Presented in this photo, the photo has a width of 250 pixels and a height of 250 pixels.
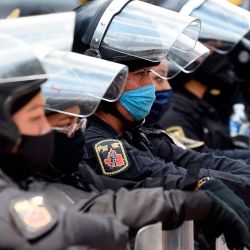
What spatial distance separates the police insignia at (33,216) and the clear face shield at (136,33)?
1339mm

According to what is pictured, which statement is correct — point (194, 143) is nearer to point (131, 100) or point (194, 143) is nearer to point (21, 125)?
point (131, 100)

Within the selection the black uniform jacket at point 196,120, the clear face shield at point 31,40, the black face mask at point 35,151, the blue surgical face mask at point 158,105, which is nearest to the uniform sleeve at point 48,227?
the black face mask at point 35,151

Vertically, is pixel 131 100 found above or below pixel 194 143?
above

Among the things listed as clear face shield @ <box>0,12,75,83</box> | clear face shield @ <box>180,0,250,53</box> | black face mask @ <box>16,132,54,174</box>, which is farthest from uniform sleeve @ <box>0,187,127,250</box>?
clear face shield @ <box>180,0,250,53</box>

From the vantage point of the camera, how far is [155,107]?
563 centimetres

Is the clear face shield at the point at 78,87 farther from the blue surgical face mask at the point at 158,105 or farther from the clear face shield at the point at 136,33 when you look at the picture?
the blue surgical face mask at the point at 158,105

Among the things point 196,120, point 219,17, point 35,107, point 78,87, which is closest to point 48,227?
point 35,107

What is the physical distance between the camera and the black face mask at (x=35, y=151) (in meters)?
3.37

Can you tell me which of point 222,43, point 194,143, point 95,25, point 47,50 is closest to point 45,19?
point 47,50

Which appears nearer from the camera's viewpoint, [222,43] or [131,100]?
[131,100]

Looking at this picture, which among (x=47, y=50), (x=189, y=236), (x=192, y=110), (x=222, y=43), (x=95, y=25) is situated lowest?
(x=192, y=110)

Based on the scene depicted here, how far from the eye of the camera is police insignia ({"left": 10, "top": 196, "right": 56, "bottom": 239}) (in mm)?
3230

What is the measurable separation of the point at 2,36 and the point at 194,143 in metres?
2.65

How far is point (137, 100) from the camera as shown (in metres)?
4.60
